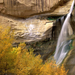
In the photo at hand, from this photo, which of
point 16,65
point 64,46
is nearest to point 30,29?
point 64,46

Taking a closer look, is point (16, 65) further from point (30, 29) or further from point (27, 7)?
point (27, 7)

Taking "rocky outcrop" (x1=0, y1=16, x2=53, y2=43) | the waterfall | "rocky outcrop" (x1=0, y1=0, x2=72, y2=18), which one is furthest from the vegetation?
"rocky outcrop" (x1=0, y1=0, x2=72, y2=18)

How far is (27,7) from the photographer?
10688 mm

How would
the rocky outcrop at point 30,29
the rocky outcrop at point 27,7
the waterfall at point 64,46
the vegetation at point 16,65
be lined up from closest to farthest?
the vegetation at point 16,65 < the waterfall at point 64,46 < the rocky outcrop at point 30,29 < the rocky outcrop at point 27,7

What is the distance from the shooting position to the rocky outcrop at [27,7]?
1060cm

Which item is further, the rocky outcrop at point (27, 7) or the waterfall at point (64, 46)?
the rocky outcrop at point (27, 7)

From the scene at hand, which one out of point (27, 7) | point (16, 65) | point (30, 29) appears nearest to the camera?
point (16, 65)

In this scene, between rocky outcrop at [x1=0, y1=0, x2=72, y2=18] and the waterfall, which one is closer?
the waterfall

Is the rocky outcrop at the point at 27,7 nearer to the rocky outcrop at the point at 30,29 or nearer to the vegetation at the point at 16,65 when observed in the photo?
the rocky outcrop at the point at 30,29

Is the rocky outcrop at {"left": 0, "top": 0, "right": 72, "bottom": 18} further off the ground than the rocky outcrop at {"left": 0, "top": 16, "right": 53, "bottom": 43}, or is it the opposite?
the rocky outcrop at {"left": 0, "top": 0, "right": 72, "bottom": 18}

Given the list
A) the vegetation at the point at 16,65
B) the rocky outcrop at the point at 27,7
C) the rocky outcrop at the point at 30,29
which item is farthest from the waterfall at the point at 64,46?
the rocky outcrop at the point at 27,7

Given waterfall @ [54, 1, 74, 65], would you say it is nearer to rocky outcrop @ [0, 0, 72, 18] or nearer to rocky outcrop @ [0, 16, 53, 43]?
rocky outcrop @ [0, 16, 53, 43]

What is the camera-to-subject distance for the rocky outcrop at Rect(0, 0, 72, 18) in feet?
34.8

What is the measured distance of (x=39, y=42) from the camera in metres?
10.3
